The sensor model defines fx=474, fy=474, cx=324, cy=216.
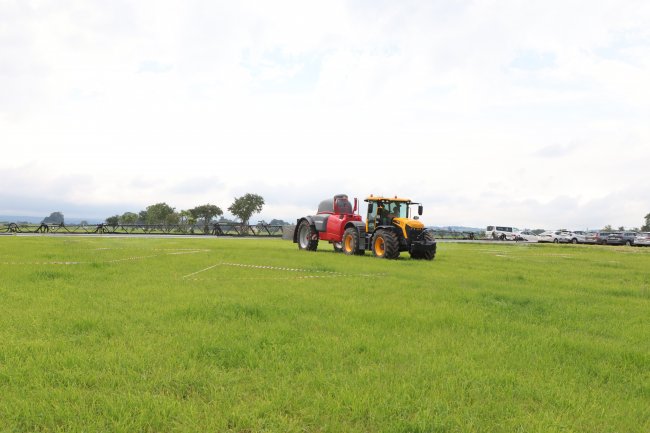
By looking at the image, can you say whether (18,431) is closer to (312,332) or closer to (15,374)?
(15,374)

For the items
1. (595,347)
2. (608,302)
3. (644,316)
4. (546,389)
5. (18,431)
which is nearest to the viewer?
(18,431)

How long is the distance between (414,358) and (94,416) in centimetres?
287

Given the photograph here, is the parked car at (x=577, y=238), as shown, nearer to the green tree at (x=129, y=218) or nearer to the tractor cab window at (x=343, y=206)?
the tractor cab window at (x=343, y=206)

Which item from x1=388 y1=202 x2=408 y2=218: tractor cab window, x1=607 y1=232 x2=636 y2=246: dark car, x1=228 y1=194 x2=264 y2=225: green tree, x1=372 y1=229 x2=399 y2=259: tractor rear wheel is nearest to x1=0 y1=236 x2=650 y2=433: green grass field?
x1=372 y1=229 x2=399 y2=259: tractor rear wheel

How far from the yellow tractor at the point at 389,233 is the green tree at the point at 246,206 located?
66.2m

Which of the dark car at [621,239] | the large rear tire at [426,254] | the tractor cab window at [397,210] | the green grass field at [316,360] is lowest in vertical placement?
the green grass field at [316,360]

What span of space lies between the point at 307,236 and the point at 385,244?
18.6 feet

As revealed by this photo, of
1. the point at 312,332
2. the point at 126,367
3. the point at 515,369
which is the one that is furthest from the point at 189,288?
the point at 515,369

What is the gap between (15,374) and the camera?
161 inches

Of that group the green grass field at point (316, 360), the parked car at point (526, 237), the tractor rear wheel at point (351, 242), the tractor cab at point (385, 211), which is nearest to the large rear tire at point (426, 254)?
the tractor cab at point (385, 211)

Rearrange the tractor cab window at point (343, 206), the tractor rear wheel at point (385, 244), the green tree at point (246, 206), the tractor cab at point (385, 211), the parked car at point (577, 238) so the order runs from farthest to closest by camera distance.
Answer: the green tree at point (246, 206), the parked car at point (577, 238), the tractor cab window at point (343, 206), the tractor cab at point (385, 211), the tractor rear wheel at point (385, 244)

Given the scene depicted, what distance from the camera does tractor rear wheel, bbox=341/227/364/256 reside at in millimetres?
18617

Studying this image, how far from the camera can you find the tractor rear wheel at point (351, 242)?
18617 mm

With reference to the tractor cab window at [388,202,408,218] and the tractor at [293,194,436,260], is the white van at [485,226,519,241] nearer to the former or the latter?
the tractor at [293,194,436,260]
